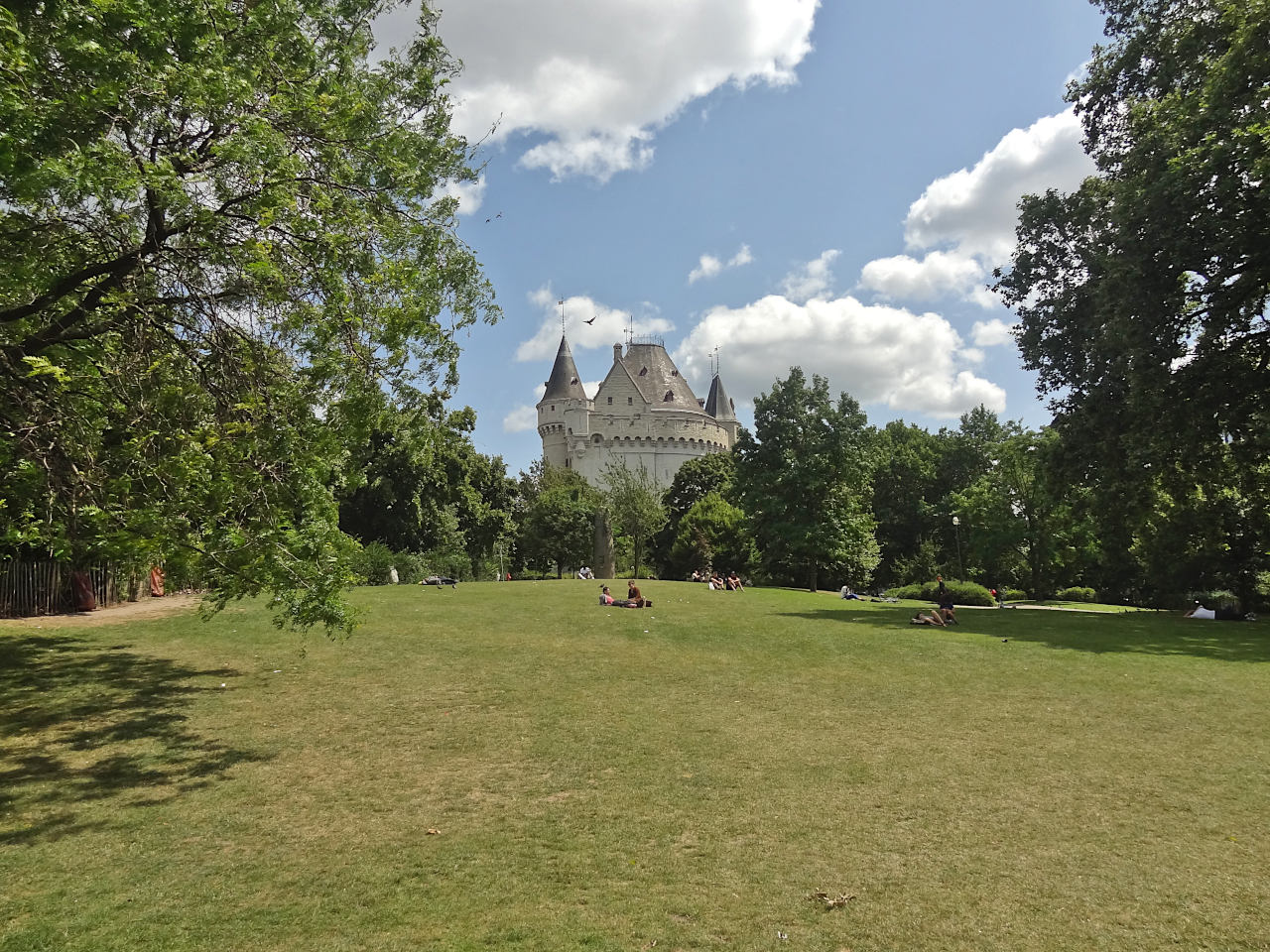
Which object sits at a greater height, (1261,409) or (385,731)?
(1261,409)

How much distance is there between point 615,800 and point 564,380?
87095 mm

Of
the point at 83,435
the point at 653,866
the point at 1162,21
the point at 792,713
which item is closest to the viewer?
the point at 653,866

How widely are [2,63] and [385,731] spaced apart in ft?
24.9

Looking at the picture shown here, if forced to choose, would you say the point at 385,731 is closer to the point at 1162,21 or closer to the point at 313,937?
the point at 313,937

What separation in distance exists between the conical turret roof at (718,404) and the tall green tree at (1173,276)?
243 feet

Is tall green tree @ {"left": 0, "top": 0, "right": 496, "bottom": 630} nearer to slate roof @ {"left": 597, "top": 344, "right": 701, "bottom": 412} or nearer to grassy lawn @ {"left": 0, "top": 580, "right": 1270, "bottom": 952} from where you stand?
Result: grassy lawn @ {"left": 0, "top": 580, "right": 1270, "bottom": 952}

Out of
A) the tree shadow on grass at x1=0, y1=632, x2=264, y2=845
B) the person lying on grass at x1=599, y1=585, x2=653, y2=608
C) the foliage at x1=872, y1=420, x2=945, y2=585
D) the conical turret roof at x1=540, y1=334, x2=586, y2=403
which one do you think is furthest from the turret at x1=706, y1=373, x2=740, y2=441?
the tree shadow on grass at x1=0, y1=632, x2=264, y2=845

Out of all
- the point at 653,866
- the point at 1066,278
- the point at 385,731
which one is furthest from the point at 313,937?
the point at 1066,278

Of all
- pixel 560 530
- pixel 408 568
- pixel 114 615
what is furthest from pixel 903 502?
pixel 114 615

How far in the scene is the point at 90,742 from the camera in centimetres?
896

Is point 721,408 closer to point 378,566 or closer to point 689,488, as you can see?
point 689,488

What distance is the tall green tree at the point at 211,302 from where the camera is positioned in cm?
804

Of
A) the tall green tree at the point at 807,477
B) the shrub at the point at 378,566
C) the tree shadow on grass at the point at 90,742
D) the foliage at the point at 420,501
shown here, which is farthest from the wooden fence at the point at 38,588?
the tall green tree at the point at 807,477

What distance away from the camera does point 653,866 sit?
6.04 meters
